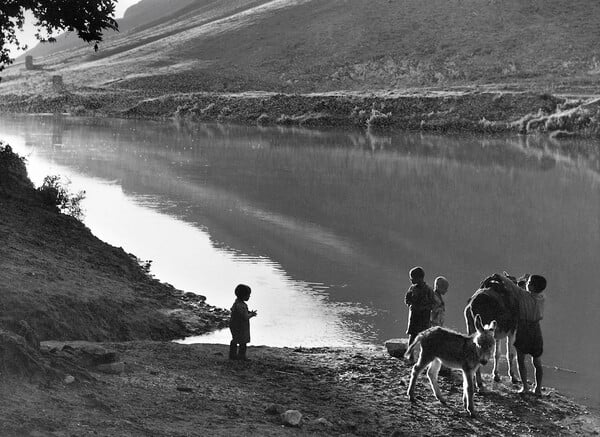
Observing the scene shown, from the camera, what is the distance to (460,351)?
900cm

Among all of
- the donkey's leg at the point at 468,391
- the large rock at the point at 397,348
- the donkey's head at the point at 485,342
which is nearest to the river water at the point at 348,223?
the large rock at the point at 397,348

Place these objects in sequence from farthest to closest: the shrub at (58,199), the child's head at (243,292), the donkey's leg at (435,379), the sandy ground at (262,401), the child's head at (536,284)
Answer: the shrub at (58,199) < the child's head at (243,292) < the child's head at (536,284) < the donkey's leg at (435,379) < the sandy ground at (262,401)

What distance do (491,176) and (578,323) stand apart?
21.5 meters

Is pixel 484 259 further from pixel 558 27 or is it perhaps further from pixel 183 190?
pixel 558 27

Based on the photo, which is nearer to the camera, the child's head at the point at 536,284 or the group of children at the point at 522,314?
the group of children at the point at 522,314

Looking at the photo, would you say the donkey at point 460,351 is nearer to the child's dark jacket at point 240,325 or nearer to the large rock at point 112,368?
the child's dark jacket at point 240,325

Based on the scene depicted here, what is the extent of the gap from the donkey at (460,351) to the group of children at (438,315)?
1.03m

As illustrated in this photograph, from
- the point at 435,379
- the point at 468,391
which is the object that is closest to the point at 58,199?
the point at 435,379

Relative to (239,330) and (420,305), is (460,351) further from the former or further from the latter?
(239,330)

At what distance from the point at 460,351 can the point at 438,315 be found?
6.00 ft

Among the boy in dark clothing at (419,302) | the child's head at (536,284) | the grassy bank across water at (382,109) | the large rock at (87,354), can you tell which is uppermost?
the grassy bank across water at (382,109)

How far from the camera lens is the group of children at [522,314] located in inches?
395

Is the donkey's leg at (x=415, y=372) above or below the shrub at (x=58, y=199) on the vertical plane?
below

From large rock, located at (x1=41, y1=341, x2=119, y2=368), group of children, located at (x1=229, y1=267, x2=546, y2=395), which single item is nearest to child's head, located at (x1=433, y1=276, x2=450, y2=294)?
group of children, located at (x1=229, y1=267, x2=546, y2=395)
